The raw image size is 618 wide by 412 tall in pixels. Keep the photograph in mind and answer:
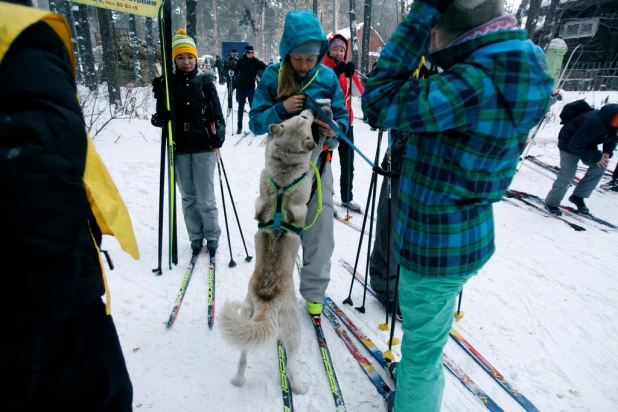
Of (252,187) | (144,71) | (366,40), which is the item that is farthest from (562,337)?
(144,71)

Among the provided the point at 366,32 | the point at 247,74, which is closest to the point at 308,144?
the point at 247,74

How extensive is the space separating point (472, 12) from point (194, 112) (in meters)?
3.20

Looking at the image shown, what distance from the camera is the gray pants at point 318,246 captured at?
2.78 m

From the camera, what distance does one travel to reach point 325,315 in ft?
10.2

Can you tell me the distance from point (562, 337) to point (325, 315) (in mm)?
2219

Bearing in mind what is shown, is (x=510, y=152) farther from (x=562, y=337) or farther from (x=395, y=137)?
(x=562, y=337)

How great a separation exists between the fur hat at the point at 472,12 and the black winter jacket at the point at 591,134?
585cm

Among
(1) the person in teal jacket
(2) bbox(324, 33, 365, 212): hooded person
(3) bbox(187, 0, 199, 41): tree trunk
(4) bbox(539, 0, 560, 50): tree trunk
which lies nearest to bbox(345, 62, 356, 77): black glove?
(2) bbox(324, 33, 365, 212): hooded person

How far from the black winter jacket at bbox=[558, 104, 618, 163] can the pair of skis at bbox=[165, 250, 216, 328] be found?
6.33m

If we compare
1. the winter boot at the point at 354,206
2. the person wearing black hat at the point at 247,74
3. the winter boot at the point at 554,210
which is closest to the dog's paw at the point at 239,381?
the winter boot at the point at 354,206

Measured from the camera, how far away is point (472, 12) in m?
1.22

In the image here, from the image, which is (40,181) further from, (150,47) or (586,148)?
(150,47)

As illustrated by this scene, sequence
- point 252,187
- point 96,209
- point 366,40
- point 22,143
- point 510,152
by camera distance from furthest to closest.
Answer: point 366,40 → point 252,187 → point 510,152 → point 96,209 → point 22,143

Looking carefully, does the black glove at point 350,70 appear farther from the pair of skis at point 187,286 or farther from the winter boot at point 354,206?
the pair of skis at point 187,286
